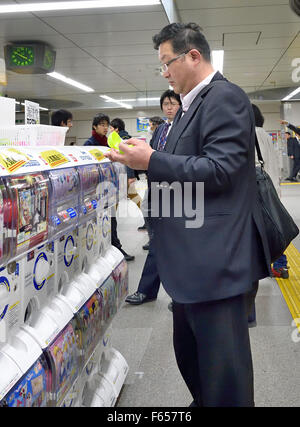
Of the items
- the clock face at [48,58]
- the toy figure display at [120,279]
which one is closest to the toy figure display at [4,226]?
the toy figure display at [120,279]

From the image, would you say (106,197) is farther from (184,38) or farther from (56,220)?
(184,38)

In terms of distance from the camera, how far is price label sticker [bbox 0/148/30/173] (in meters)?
1.09

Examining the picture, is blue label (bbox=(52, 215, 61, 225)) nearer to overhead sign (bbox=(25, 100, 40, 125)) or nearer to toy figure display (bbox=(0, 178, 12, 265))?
toy figure display (bbox=(0, 178, 12, 265))

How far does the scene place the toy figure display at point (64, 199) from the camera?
1348 millimetres

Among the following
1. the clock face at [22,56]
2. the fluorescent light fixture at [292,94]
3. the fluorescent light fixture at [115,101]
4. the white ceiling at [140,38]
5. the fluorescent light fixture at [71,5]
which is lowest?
the clock face at [22,56]

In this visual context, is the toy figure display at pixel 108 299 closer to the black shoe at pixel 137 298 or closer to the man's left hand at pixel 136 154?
the man's left hand at pixel 136 154

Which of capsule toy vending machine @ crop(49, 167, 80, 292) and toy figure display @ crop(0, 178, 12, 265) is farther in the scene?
capsule toy vending machine @ crop(49, 167, 80, 292)

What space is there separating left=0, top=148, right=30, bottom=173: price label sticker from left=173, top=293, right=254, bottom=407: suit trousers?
715mm

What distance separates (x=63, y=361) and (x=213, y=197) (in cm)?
71

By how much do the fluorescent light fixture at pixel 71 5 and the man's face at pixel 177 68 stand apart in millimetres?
4578

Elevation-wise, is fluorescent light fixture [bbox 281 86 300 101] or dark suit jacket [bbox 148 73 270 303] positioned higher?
fluorescent light fixture [bbox 281 86 300 101]

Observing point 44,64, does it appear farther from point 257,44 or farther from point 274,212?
point 274,212

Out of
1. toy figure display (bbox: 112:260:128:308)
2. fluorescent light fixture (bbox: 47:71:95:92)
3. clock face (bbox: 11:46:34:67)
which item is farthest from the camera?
fluorescent light fixture (bbox: 47:71:95:92)

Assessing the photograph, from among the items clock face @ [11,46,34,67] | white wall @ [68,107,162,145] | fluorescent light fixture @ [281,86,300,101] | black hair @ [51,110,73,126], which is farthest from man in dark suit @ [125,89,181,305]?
white wall @ [68,107,162,145]
